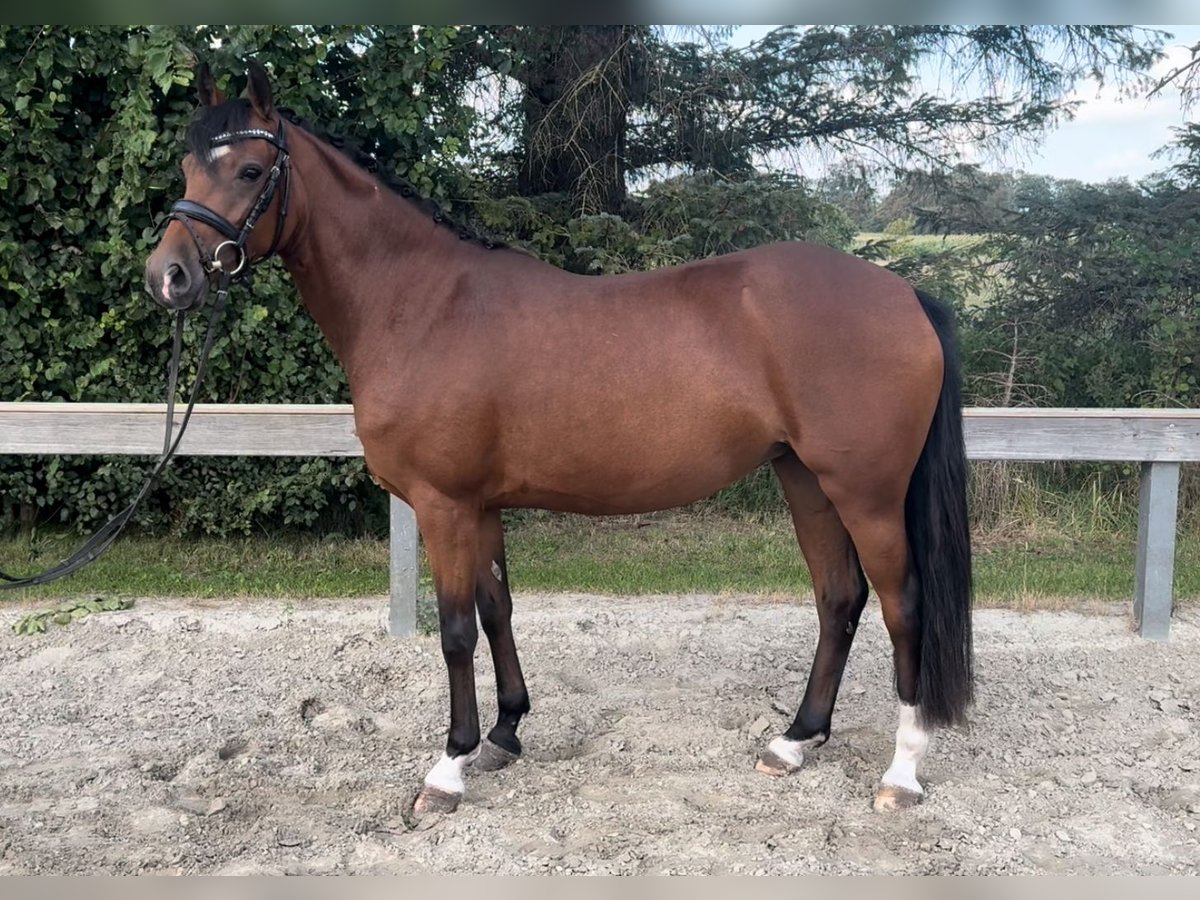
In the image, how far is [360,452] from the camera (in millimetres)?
4848

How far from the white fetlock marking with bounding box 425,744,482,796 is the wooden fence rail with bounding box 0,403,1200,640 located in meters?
1.58

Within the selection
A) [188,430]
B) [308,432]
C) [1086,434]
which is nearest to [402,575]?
[308,432]

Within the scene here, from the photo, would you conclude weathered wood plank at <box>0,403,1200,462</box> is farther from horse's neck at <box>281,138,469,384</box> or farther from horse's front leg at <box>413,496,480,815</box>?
horse's front leg at <box>413,496,480,815</box>

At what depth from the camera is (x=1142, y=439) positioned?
15.3 ft

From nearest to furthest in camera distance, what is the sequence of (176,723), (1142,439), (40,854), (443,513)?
1. (40,854)
2. (443,513)
3. (176,723)
4. (1142,439)

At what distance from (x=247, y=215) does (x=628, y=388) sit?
1307mm

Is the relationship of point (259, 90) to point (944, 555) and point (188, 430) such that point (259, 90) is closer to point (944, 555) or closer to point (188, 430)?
point (188, 430)

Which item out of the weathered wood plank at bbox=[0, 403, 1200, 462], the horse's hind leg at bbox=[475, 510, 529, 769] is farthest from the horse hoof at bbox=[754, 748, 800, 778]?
the weathered wood plank at bbox=[0, 403, 1200, 462]

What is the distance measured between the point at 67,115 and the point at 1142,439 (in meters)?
6.20

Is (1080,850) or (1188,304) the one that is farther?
(1188,304)

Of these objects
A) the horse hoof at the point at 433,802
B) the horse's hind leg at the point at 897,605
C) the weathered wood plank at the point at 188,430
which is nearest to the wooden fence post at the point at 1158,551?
the horse's hind leg at the point at 897,605

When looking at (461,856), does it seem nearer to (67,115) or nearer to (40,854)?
(40,854)

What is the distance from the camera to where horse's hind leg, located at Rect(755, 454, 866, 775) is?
3463 millimetres

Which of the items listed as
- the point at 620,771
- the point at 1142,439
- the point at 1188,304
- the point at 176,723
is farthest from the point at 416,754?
the point at 1188,304
